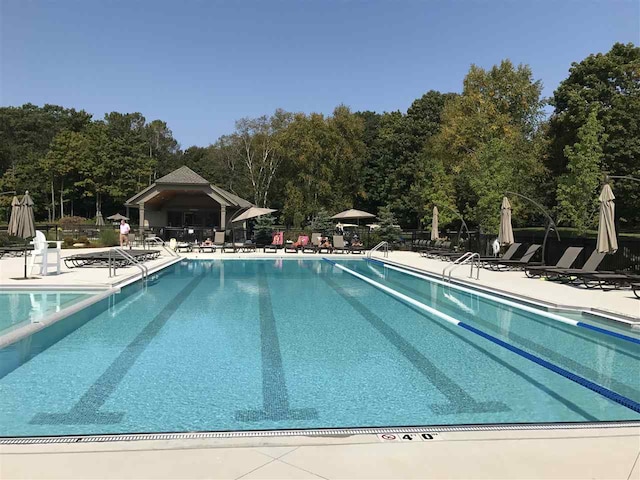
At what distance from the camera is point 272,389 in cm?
504

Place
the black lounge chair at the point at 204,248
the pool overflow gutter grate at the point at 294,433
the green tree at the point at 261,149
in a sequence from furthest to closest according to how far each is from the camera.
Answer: the green tree at the point at 261,149 → the black lounge chair at the point at 204,248 → the pool overflow gutter grate at the point at 294,433

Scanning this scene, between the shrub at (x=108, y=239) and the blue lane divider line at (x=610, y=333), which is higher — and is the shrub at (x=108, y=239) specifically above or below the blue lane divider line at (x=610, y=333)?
above

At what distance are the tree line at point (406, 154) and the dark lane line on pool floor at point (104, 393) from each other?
1778cm

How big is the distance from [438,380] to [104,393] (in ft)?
11.7

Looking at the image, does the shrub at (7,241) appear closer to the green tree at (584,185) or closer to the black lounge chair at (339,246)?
the black lounge chair at (339,246)

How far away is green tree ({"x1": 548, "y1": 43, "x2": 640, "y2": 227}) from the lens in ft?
83.7

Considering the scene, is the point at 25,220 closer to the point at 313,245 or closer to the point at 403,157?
the point at 313,245

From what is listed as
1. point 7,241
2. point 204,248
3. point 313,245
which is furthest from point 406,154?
point 7,241

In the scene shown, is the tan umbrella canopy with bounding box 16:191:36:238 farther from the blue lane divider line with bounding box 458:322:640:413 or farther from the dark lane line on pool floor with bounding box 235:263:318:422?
the blue lane divider line with bounding box 458:322:640:413

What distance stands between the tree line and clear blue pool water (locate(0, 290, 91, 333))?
18.2 m

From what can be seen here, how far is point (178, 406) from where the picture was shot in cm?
448

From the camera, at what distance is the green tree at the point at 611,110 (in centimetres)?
2552

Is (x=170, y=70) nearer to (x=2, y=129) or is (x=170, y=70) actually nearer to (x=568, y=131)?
(x=568, y=131)

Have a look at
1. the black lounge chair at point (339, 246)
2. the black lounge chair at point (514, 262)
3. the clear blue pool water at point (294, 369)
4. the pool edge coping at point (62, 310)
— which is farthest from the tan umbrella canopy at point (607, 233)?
the black lounge chair at point (339, 246)
